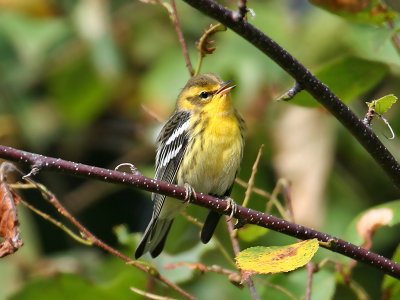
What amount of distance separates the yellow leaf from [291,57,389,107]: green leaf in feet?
2.56

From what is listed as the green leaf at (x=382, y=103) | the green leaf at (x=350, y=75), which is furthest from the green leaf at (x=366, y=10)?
the green leaf at (x=382, y=103)

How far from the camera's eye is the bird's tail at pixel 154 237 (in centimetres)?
325

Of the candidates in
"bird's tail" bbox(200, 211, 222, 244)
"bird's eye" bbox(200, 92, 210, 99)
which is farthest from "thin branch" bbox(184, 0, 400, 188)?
"bird's eye" bbox(200, 92, 210, 99)

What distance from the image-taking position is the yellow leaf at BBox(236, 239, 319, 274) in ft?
6.59

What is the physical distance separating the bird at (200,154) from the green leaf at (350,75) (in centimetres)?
74

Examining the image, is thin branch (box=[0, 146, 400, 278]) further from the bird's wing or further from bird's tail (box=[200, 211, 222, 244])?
the bird's wing

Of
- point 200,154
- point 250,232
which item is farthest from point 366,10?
point 200,154

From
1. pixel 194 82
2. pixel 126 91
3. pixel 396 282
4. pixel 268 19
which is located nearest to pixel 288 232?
pixel 396 282

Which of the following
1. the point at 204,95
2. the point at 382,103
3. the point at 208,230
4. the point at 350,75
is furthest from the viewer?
the point at 204,95

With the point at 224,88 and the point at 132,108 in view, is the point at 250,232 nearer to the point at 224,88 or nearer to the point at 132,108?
the point at 224,88

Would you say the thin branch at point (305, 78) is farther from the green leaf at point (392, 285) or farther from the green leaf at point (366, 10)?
the green leaf at point (366, 10)

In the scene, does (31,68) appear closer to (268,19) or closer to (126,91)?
(126,91)

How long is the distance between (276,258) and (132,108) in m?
3.66

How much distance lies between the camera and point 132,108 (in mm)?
5641
